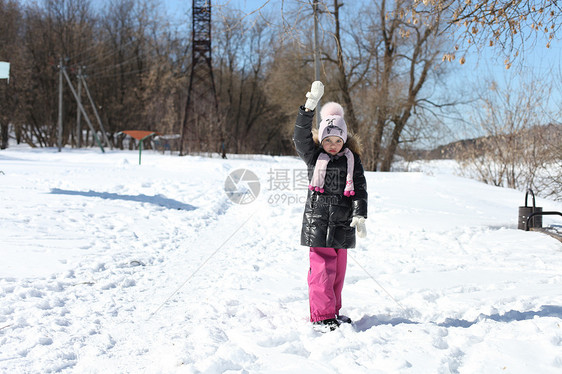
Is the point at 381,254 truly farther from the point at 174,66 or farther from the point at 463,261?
the point at 174,66

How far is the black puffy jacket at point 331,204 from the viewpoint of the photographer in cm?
339

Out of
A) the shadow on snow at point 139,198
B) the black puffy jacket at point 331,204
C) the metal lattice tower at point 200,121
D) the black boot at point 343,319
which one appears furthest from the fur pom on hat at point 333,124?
the metal lattice tower at point 200,121

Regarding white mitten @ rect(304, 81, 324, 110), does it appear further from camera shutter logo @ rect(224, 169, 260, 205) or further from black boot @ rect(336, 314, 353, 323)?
camera shutter logo @ rect(224, 169, 260, 205)

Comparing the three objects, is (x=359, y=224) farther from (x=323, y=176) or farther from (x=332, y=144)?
(x=332, y=144)

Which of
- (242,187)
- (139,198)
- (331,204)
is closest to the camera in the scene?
(331,204)

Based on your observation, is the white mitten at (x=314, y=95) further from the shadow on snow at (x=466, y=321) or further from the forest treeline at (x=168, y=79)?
A: the forest treeline at (x=168, y=79)

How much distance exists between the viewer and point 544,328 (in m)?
3.16

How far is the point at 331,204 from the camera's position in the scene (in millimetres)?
3438

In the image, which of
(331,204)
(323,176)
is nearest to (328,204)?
(331,204)

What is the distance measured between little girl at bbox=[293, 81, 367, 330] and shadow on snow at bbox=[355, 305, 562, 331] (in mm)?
174

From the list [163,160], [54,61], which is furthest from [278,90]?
[54,61]

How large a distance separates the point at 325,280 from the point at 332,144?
1029mm

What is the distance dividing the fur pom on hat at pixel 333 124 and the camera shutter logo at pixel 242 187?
7863mm

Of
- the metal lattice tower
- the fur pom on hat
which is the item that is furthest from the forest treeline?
the fur pom on hat
